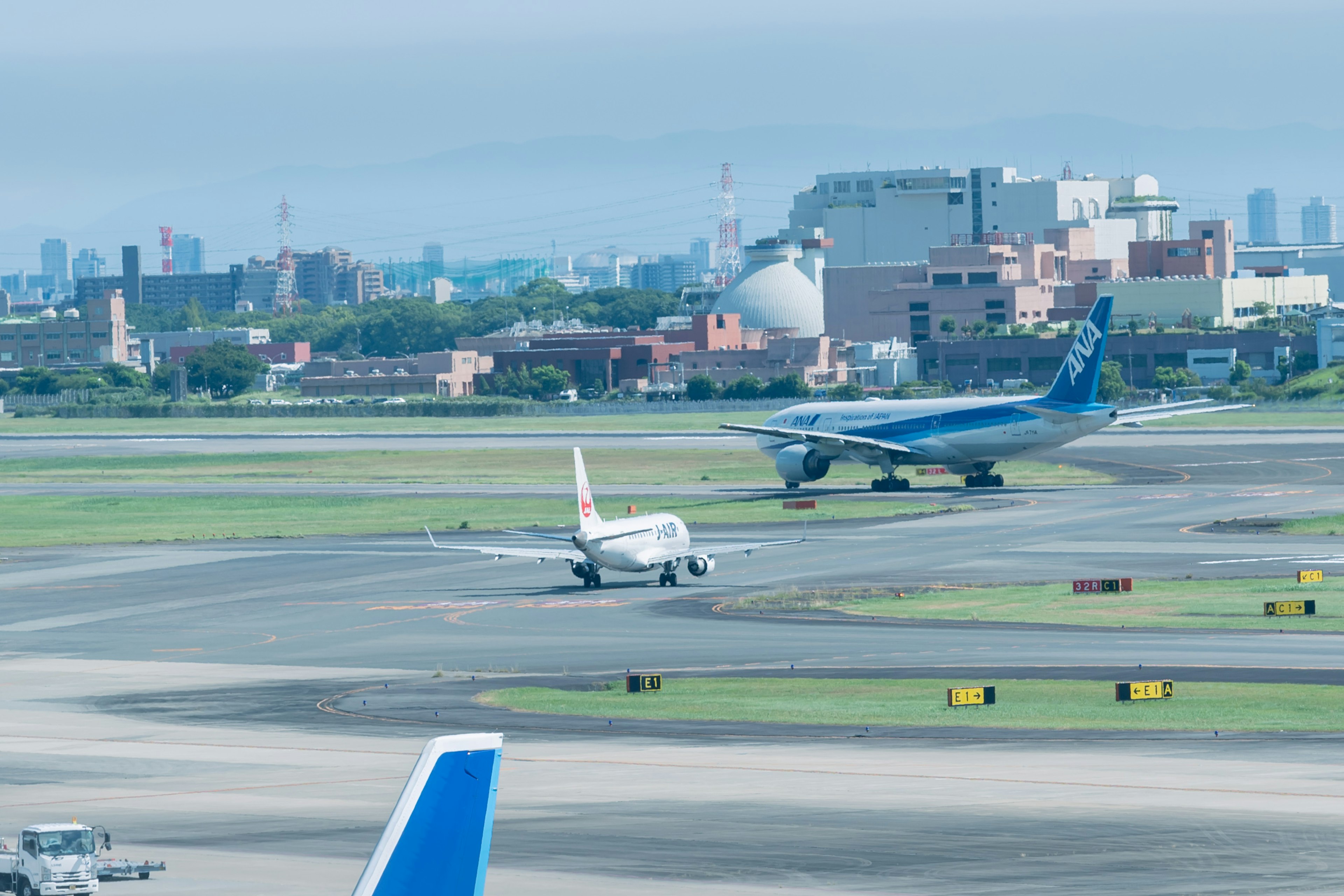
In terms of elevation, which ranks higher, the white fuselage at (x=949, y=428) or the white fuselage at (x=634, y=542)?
the white fuselage at (x=949, y=428)

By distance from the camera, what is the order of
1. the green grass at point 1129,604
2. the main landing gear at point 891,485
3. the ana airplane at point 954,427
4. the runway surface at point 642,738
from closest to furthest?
the runway surface at point 642,738 < the green grass at point 1129,604 < the ana airplane at point 954,427 < the main landing gear at point 891,485

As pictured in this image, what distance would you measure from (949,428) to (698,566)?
134 ft

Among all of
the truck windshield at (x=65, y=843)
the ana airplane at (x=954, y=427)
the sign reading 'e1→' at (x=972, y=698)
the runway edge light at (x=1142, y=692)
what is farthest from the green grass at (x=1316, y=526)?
the truck windshield at (x=65, y=843)

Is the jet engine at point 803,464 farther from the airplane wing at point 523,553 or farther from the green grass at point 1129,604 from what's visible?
the green grass at point 1129,604

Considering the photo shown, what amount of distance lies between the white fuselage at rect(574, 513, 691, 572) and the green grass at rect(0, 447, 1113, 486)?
48422 millimetres

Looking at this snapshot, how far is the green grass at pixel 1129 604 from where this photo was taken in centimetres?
5894

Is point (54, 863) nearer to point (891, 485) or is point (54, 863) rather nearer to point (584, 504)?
point (584, 504)

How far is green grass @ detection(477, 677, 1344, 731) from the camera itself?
138ft

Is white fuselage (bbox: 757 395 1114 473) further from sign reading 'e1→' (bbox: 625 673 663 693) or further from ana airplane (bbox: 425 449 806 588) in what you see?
sign reading 'e1→' (bbox: 625 673 663 693)

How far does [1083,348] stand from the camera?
103812mm

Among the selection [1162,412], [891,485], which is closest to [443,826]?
[891,485]

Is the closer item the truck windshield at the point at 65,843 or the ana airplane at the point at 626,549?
the truck windshield at the point at 65,843

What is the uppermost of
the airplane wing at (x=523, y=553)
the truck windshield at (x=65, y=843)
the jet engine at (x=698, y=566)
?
the truck windshield at (x=65, y=843)

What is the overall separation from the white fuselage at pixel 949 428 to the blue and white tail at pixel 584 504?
44.3 m
